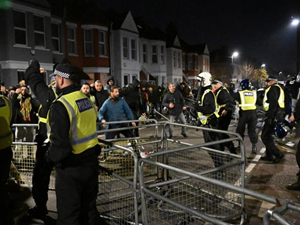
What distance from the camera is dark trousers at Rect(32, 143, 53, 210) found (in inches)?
180

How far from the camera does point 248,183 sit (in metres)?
5.96

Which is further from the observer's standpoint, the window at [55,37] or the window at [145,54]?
the window at [145,54]

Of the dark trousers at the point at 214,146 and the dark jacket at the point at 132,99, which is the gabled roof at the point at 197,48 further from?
the dark trousers at the point at 214,146

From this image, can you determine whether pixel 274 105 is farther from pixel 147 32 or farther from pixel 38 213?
pixel 147 32

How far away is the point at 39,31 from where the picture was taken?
18.3 m

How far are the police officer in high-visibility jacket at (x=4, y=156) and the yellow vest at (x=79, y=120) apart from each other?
4.16 ft

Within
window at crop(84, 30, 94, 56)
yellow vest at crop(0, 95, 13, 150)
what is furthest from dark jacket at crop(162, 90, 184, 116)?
window at crop(84, 30, 94, 56)

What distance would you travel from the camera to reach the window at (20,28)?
1688 cm

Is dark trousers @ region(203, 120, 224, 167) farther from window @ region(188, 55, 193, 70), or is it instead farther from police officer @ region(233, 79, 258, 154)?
window @ region(188, 55, 193, 70)

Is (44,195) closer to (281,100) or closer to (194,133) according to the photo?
(281,100)

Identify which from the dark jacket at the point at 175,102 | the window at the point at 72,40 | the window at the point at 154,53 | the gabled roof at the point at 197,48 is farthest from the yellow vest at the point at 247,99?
the gabled roof at the point at 197,48

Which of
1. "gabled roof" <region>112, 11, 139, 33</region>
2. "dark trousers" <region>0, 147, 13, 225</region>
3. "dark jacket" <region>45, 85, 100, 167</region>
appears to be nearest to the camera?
"dark jacket" <region>45, 85, 100, 167</region>

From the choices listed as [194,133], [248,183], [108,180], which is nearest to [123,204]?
[108,180]

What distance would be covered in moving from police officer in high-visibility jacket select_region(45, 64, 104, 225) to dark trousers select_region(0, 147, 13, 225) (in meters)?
0.99
